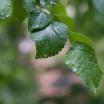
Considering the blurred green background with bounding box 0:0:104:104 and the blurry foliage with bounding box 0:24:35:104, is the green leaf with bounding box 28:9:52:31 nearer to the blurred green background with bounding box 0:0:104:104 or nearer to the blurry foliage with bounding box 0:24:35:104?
the blurred green background with bounding box 0:0:104:104

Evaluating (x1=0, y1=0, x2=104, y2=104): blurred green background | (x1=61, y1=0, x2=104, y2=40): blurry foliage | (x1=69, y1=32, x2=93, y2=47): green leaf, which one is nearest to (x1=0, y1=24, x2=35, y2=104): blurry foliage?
(x1=0, y1=0, x2=104, y2=104): blurred green background

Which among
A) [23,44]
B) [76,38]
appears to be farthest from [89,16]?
[23,44]

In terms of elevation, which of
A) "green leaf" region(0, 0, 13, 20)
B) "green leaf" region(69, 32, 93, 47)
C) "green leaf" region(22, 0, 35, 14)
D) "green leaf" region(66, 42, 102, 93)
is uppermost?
"green leaf" region(0, 0, 13, 20)

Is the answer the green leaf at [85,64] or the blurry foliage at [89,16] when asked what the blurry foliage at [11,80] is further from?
the green leaf at [85,64]

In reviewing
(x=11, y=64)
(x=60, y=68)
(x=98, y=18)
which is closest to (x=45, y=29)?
(x=98, y=18)

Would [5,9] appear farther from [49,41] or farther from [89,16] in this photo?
[89,16]

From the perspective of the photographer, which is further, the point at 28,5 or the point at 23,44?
the point at 23,44
